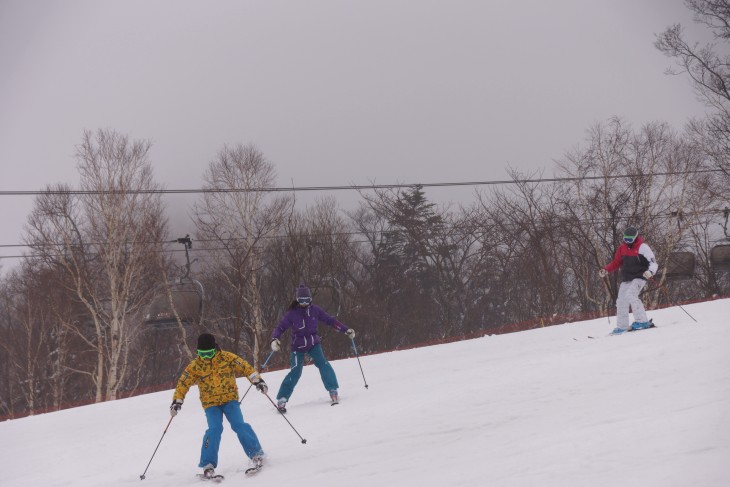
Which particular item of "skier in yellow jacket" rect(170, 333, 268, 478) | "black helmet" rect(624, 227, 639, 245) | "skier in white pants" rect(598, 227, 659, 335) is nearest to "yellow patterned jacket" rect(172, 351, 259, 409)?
"skier in yellow jacket" rect(170, 333, 268, 478)

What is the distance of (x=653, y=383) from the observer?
7.35 meters

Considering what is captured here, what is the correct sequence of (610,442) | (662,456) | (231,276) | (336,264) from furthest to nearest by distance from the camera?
(336,264) < (231,276) < (610,442) < (662,456)

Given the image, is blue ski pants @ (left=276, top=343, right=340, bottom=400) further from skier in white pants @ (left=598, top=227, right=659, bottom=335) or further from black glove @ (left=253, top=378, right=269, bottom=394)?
skier in white pants @ (left=598, top=227, right=659, bottom=335)

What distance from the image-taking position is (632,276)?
11547 mm

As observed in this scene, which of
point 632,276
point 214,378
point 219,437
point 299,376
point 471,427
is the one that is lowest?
point 471,427

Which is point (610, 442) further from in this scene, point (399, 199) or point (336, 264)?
point (399, 199)

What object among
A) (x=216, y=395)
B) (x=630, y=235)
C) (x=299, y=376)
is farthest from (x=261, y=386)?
(x=630, y=235)

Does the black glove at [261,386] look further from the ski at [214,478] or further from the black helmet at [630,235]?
the black helmet at [630,235]

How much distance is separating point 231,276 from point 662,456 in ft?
101

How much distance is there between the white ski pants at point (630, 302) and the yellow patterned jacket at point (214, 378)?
7.06 metres

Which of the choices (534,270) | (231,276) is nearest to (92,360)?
(231,276)

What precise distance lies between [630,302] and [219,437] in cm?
769

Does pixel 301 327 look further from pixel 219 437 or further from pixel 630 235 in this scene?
pixel 630 235

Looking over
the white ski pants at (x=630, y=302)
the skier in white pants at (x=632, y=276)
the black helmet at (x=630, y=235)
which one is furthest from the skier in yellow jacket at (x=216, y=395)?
the black helmet at (x=630, y=235)
